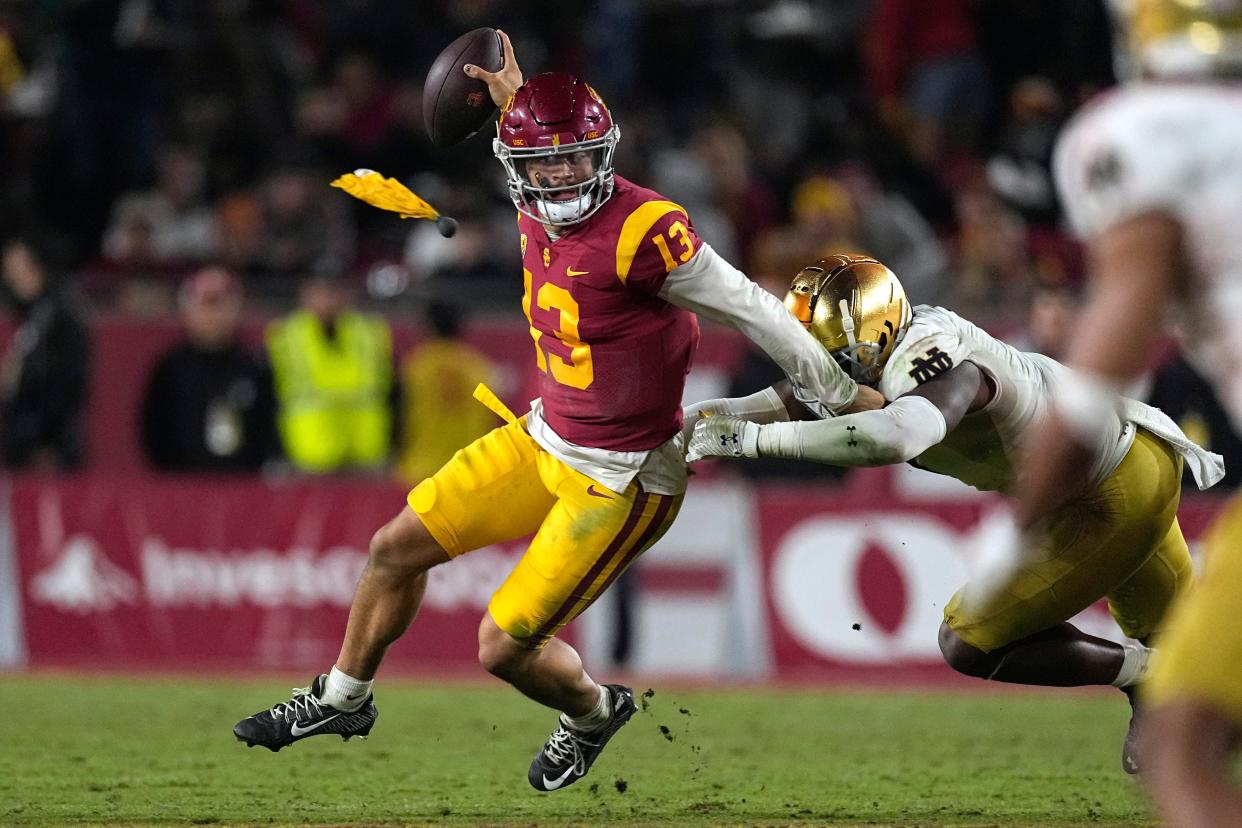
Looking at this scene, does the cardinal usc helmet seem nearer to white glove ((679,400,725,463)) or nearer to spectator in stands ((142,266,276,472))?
white glove ((679,400,725,463))

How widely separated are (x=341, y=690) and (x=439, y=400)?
16.4 ft

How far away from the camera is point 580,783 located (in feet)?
20.4

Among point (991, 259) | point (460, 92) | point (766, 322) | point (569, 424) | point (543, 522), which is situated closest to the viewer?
point (766, 322)

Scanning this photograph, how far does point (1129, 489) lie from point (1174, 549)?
1.30 ft

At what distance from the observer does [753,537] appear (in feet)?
32.1

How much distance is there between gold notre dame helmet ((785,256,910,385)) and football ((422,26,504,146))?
1.24 m

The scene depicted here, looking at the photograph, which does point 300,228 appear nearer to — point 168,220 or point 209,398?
point 168,220

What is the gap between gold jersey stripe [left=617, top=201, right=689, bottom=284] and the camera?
513cm

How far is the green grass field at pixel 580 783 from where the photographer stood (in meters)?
5.37

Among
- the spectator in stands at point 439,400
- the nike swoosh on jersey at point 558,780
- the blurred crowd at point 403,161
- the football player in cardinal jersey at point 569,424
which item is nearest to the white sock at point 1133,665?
the football player in cardinal jersey at point 569,424

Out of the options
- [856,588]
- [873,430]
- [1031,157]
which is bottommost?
[856,588]

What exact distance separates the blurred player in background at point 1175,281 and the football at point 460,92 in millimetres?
2698

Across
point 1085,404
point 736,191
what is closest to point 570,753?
point 1085,404

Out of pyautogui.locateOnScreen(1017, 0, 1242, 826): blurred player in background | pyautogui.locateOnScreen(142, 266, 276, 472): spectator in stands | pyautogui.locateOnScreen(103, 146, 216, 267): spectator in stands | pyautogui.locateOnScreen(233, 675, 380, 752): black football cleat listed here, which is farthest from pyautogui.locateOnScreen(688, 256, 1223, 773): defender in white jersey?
pyautogui.locateOnScreen(103, 146, 216, 267): spectator in stands
